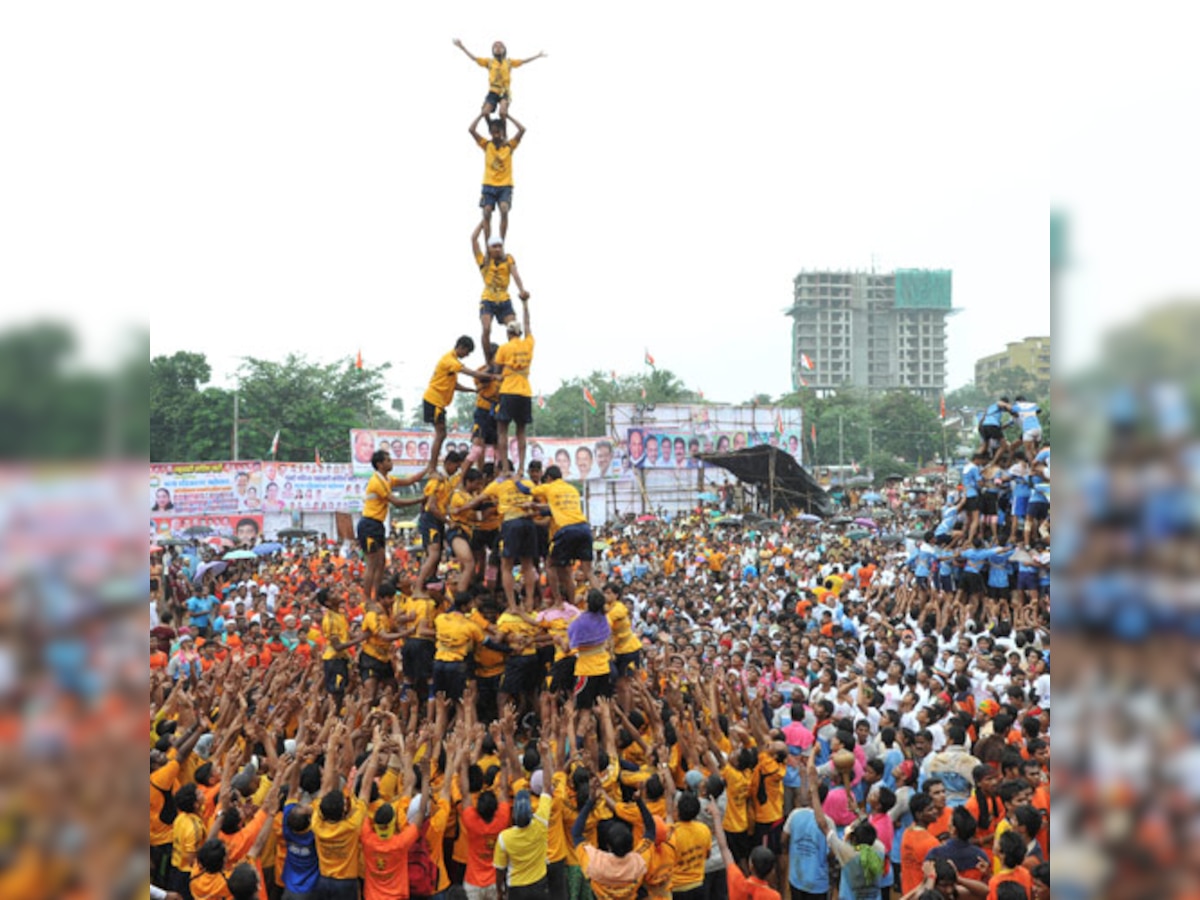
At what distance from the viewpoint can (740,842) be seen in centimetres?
653

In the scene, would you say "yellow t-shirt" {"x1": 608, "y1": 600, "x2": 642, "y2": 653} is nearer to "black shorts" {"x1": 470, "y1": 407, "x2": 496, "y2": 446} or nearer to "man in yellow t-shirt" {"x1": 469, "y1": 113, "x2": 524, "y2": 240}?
"black shorts" {"x1": 470, "y1": 407, "x2": 496, "y2": 446}

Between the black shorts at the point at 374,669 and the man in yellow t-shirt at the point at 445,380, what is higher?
the man in yellow t-shirt at the point at 445,380

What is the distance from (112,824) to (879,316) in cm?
12658

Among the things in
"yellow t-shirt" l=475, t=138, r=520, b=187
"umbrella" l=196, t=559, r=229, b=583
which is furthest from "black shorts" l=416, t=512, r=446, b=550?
"umbrella" l=196, t=559, r=229, b=583

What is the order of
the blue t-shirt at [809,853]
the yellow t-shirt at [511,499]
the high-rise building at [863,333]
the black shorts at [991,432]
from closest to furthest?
the blue t-shirt at [809,853] → the yellow t-shirt at [511,499] → the black shorts at [991,432] → the high-rise building at [863,333]

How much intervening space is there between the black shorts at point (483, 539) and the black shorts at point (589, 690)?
235 centimetres

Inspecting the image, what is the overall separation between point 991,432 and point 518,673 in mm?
10203

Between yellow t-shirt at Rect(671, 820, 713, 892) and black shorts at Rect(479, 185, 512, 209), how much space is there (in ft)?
26.8

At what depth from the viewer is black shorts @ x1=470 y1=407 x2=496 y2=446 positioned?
A: 11.0 m

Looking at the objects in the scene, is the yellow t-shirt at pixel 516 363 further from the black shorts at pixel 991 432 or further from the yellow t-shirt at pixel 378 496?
the black shorts at pixel 991 432

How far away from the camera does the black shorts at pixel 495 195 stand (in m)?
11.4

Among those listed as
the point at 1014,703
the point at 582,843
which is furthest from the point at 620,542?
the point at 582,843

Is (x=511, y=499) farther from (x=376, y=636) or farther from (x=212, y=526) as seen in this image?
(x=212, y=526)

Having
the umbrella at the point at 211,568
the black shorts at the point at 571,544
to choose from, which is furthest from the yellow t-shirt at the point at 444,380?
the umbrella at the point at 211,568
